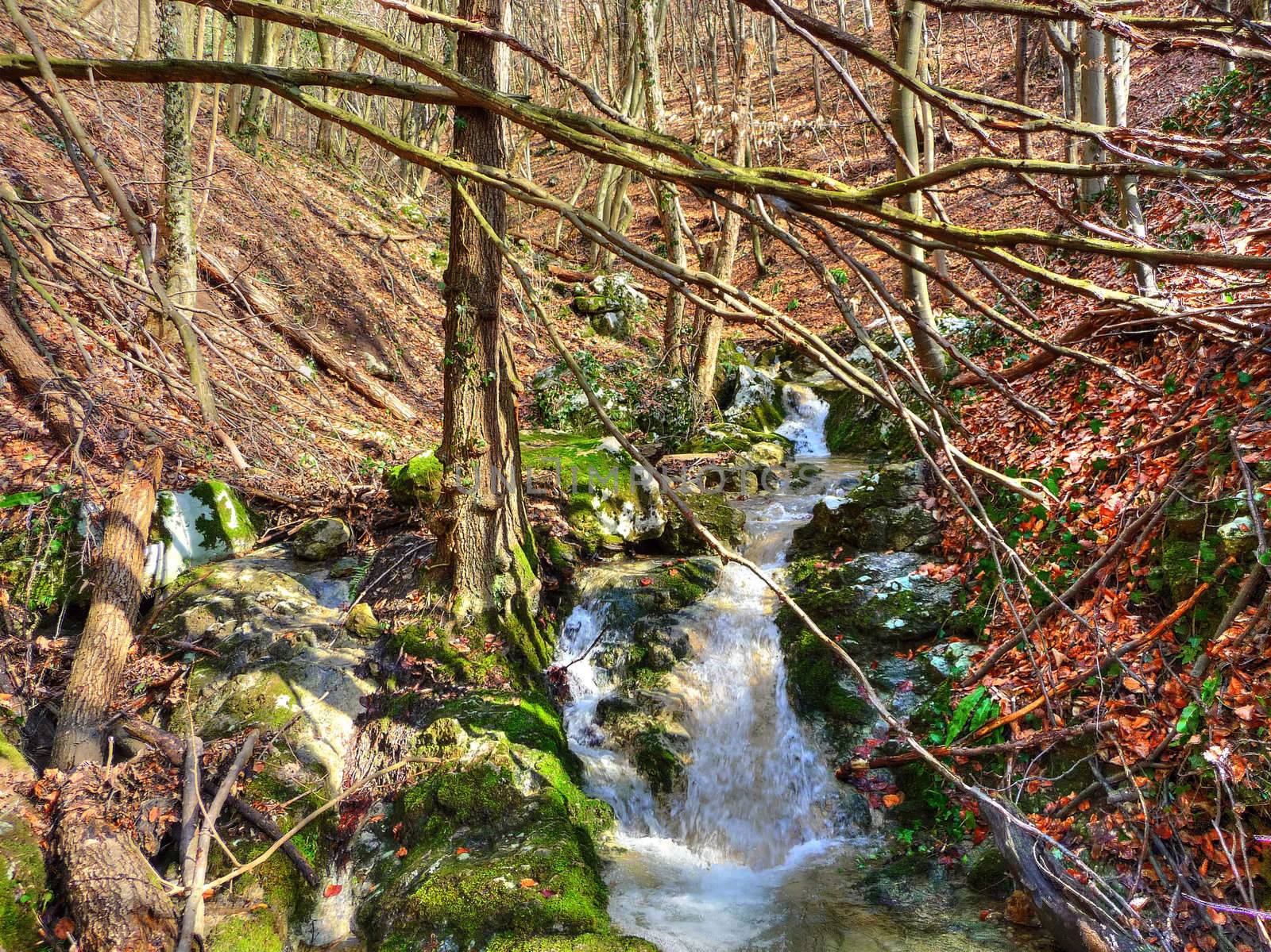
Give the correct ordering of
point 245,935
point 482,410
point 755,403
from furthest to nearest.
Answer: point 755,403 < point 482,410 < point 245,935

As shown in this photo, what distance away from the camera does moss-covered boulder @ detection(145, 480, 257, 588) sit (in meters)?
6.36

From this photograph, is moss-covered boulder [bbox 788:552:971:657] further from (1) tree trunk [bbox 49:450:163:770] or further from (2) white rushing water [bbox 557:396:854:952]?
(1) tree trunk [bbox 49:450:163:770]

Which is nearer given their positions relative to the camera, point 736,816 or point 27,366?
point 736,816

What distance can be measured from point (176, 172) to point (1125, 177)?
8.53 meters

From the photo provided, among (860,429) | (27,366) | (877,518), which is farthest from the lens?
(860,429)

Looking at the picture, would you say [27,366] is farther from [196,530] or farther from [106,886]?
[106,886]

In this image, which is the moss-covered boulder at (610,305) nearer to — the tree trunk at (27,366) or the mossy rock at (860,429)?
the mossy rock at (860,429)

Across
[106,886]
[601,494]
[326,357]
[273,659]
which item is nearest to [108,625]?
[273,659]

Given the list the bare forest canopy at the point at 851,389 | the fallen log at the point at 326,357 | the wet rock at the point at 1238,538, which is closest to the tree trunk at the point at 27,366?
the bare forest canopy at the point at 851,389

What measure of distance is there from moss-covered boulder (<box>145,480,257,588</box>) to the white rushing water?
321 cm

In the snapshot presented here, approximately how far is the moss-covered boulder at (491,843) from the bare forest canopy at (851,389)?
0.61m

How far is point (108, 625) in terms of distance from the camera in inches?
201

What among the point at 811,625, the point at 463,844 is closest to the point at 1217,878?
the point at 811,625

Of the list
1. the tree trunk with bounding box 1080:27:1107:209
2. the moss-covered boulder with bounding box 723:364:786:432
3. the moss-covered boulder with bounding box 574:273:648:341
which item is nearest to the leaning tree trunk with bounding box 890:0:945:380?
the tree trunk with bounding box 1080:27:1107:209
